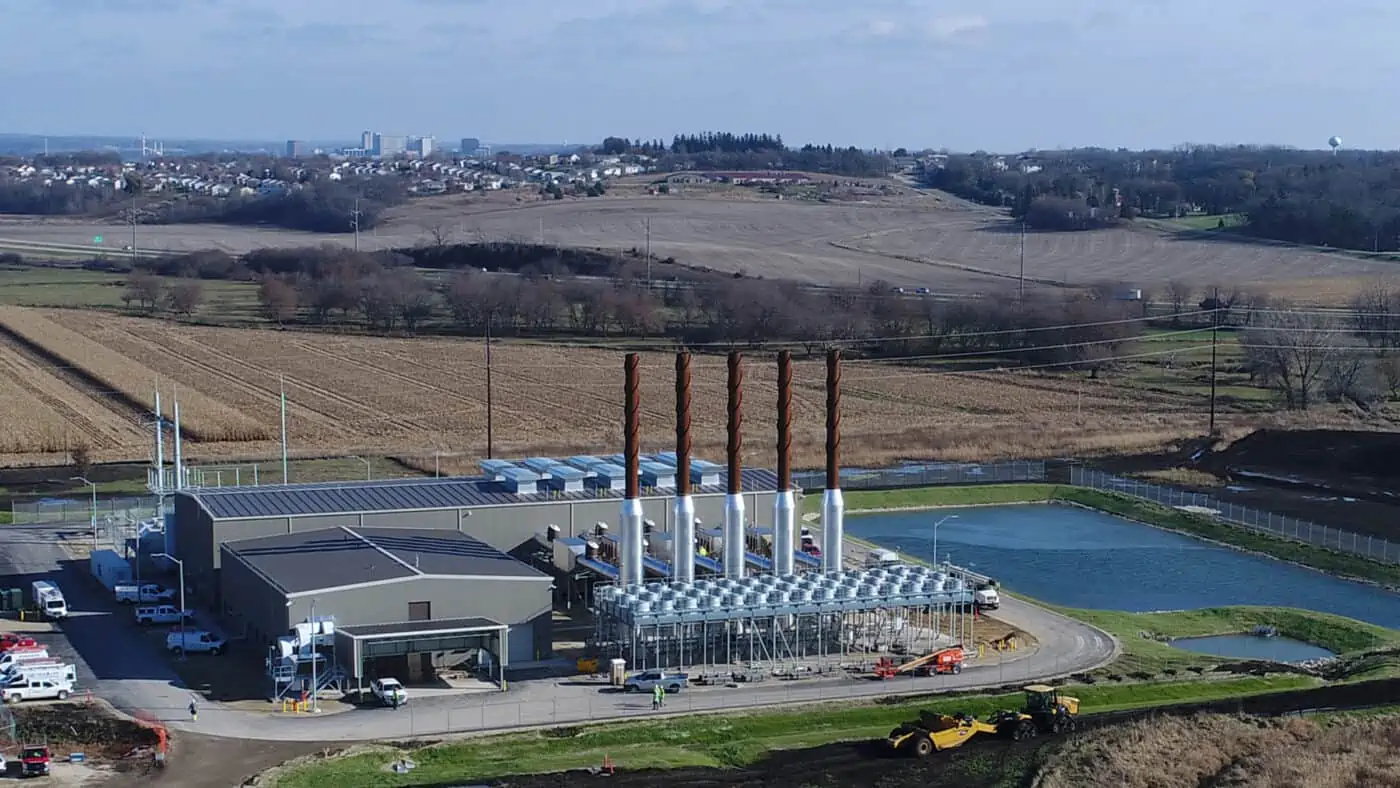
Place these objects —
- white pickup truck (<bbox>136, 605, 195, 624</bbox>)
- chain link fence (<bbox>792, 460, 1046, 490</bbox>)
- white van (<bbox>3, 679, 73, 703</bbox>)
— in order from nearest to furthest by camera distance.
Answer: white van (<bbox>3, 679, 73, 703</bbox>)
white pickup truck (<bbox>136, 605, 195, 624</bbox>)
chain link fence (<bbox>792, 460, 1046, 490</bbox>)

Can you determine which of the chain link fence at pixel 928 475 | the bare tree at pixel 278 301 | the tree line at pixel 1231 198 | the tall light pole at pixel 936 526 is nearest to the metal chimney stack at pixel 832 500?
the tall light pole at pixel 936 526

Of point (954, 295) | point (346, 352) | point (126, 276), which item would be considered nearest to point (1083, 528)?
point (346, 352)

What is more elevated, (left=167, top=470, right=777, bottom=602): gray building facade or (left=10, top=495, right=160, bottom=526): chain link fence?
(left=167, top=470, right=777, bottom=602): gray building facade

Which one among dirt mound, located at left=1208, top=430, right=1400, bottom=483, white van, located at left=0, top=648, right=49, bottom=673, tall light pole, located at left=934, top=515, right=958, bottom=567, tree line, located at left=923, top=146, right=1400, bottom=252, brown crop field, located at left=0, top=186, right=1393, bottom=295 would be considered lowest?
tall light pole, located at left=934, top=515, right=958, bottom=567

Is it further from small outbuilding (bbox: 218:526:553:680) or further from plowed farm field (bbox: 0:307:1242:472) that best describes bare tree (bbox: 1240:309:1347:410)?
small outbuilding (bbox: 218:526:553:680)

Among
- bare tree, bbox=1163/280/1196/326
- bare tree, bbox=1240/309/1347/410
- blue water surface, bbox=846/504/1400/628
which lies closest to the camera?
blue water surface, bbox=846/504/1400/628

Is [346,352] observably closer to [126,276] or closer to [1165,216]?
[126,276]

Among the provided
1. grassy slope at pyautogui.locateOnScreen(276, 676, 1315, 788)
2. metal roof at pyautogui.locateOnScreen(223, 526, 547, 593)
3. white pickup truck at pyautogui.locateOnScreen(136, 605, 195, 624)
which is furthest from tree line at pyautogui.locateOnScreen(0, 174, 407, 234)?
grassy slope at pyautogui.locateOnScreen(276, 676, 1315, 788)
